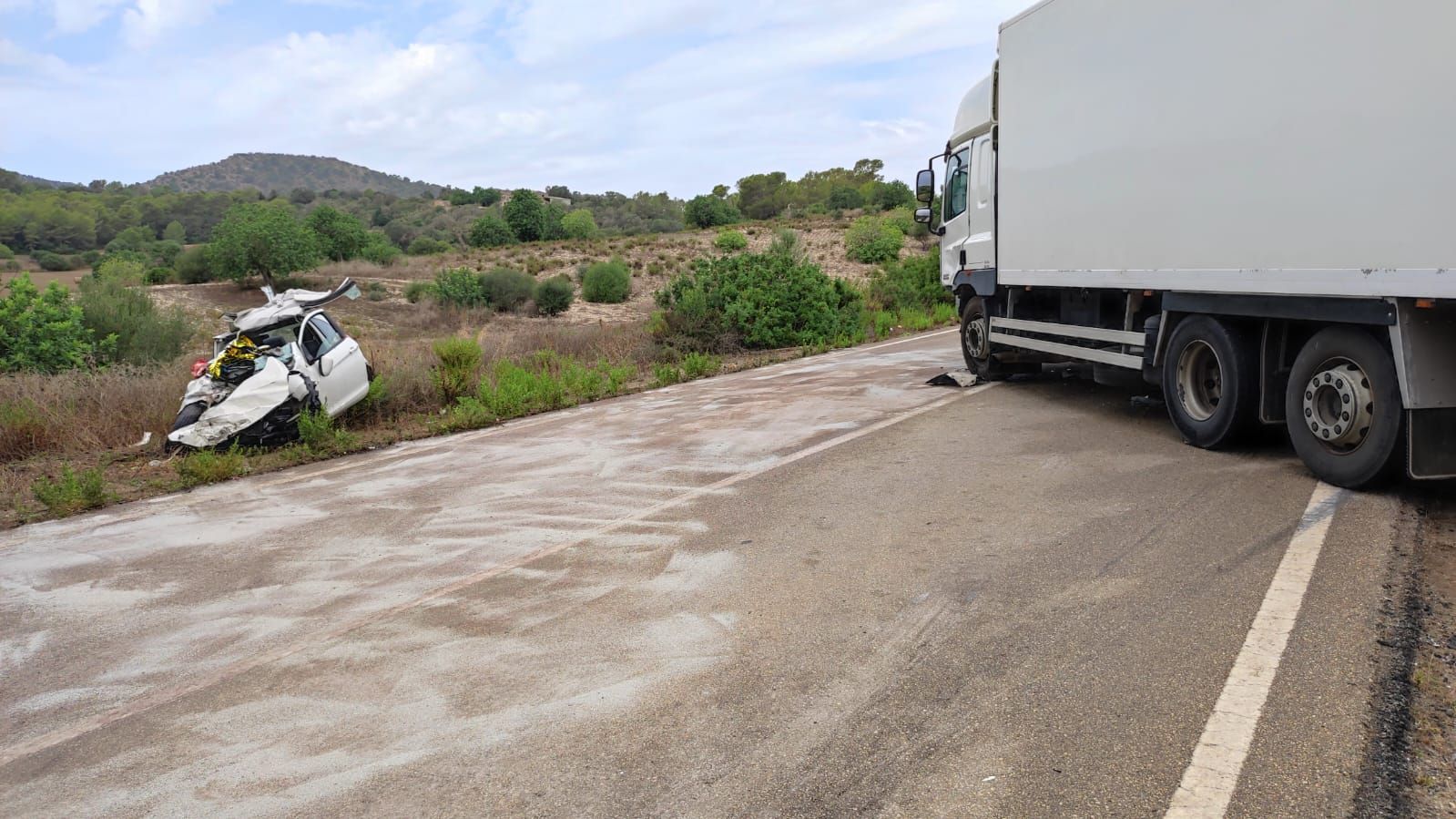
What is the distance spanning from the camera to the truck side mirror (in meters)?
14.1

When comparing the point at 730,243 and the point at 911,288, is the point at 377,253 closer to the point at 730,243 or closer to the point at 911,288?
the point at 730,243

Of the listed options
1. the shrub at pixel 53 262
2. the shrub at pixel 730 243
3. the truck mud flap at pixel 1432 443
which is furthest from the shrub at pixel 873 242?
the shrub at pixel 53 262

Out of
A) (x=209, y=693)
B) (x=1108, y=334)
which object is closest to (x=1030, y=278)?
(x=1108, y=334)

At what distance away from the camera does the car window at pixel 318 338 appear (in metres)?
12.0

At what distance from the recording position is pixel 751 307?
65.9ft

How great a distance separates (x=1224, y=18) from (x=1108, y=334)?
3.35m

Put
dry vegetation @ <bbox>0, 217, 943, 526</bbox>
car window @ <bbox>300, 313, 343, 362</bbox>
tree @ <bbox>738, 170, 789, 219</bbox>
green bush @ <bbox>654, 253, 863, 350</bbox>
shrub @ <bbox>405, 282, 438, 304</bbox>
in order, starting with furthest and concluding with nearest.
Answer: tree @ <bbox>738, 170, 789, 219</bbox> < shrub @ <bbox>405, 282, 438, 304</bbox> < green bush @ <bbox>654, 253, 863, 350</bbox> < car window @ <bbox>300, 313, 343, 362</bbox> < dry vegetation @ <bbox>0, 217, 943, 526</bbox>

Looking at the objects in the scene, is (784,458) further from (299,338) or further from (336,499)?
(299,338)

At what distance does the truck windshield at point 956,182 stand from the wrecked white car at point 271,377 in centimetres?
799

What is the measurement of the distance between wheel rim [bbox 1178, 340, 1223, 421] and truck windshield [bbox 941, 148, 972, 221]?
502 cm

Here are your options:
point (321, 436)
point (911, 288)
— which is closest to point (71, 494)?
point (321, 436)

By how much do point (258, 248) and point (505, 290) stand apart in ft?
34.4

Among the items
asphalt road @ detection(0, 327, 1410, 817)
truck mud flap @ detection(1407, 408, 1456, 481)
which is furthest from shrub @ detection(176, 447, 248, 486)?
truck mud flap @ detection(1407, 408, 1456, 481)

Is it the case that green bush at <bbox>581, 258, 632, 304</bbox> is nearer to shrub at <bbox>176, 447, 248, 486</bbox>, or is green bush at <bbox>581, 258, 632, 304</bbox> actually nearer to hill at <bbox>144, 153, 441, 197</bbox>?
shrub at <bbox>176, 447, 248, 486</bbox>
